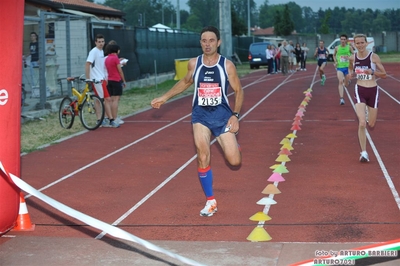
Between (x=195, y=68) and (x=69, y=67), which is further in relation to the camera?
(x=69, y=67)

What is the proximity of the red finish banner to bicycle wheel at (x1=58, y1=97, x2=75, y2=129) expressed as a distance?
9325mm

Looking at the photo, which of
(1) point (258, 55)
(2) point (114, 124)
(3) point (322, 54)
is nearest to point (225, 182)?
(2) point (114, 124)

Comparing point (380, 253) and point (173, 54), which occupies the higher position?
point (173, 54)

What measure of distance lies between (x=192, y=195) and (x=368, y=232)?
2688 millimetres

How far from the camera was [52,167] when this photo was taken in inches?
445

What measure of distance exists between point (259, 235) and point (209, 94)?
1.75 meters

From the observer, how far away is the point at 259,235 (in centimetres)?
689

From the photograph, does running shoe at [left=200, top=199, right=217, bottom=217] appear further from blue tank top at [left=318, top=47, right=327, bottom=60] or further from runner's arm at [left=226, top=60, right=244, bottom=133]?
blue tank top at [left=318, top=47, right=327, bottom=60]

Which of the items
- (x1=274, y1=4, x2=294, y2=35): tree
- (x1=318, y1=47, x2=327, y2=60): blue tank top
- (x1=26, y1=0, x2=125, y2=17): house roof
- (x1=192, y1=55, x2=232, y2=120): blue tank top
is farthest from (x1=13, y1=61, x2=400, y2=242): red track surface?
(x1=274, y1=4, x2=294, y2=35): tree

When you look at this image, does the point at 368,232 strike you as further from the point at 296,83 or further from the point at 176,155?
the point at 296,83

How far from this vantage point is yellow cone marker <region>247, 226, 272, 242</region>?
6836 mm

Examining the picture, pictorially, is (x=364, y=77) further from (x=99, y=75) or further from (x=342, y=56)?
(x=342, y=56)

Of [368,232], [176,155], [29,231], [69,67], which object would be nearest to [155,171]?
[176,155]

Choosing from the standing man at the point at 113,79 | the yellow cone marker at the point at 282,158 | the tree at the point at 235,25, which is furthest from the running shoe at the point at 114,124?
the tree at the point at 235,25
